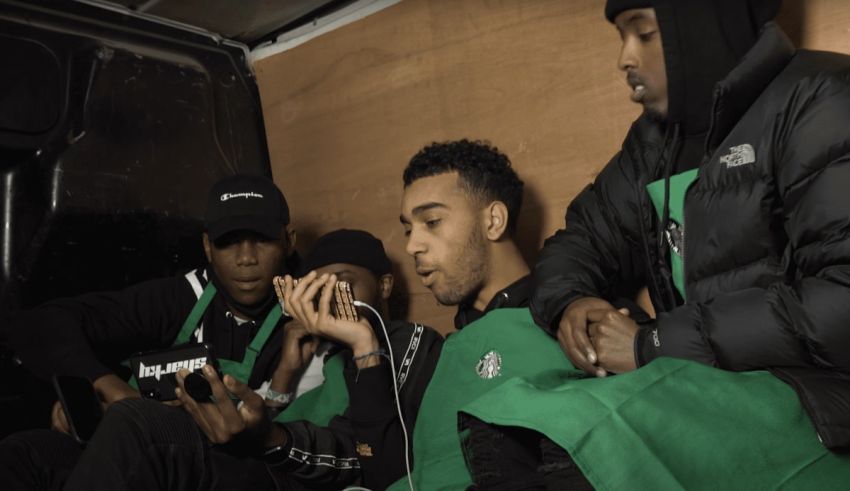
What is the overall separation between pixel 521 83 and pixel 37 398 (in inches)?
48.3

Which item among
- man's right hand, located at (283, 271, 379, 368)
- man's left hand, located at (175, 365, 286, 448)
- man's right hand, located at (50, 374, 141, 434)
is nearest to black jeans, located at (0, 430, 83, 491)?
man's right hand, located at (50, 374, 141, 434)

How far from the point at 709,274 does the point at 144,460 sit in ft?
2.58

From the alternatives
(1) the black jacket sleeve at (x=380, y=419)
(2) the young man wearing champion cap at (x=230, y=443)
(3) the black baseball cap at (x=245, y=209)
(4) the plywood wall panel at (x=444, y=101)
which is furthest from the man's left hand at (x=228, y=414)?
(4) the plywood wall panel at (x=444, y=101)

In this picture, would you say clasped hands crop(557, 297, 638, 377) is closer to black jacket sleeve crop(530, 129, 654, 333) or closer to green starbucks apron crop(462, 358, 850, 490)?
black jacket sleeve crop(530, 129, 654, 333)

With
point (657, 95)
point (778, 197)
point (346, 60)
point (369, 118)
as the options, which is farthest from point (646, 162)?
point (346, 60)

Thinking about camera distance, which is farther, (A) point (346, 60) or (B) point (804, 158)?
(A) point (346, 60)

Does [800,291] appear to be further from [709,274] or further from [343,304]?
[343,304]

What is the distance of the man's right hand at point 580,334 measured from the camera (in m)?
0.95

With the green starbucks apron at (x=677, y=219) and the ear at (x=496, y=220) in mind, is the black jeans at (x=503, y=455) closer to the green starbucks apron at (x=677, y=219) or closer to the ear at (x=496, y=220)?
the green starbucks apron at (x=677, y=219)

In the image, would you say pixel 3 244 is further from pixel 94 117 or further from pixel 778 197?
pixel 778 197

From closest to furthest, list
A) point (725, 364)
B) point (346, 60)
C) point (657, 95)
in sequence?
point (725, 364), point (657, 95), point (346, 60)

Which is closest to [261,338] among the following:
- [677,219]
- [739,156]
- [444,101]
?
[444,101]

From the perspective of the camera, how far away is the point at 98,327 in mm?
1562

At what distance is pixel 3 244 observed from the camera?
155cm
